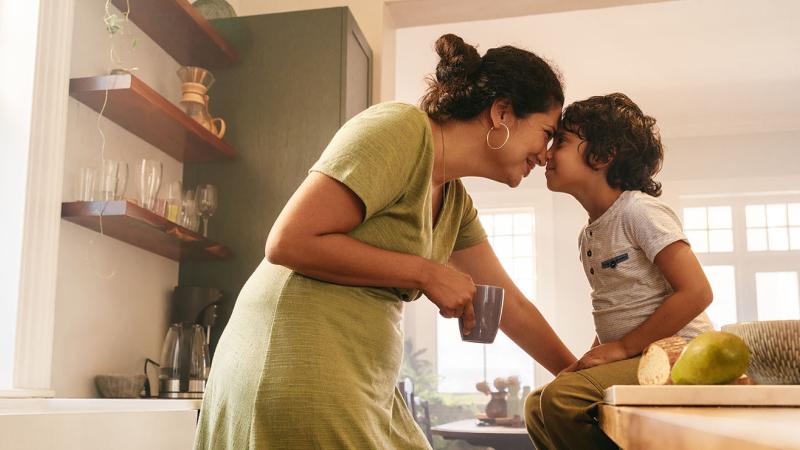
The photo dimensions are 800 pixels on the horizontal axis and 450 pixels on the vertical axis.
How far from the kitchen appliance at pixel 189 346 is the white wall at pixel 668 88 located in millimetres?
2441

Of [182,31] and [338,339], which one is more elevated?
[182,31]

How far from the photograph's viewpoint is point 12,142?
2.08 m

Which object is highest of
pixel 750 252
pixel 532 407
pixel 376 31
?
pixel 376 31

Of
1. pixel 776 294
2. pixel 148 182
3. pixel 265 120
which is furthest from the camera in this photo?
pixel 776 294

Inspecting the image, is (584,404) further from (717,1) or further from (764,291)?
(764,291)

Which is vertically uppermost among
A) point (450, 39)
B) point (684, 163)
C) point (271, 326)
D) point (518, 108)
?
point (684, 163)

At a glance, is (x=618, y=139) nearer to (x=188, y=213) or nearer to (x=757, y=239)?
(x=188, y=213)

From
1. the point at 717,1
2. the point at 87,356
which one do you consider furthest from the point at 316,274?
the point at 717,1

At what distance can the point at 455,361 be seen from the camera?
724cm

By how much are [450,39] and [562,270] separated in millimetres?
5370

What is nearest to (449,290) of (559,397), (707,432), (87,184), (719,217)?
(559,397)

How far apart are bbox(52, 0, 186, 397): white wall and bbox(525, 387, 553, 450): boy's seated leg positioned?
130 centimetres

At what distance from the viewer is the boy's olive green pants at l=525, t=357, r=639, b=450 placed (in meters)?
1.43

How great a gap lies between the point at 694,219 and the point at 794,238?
702 millimetres
